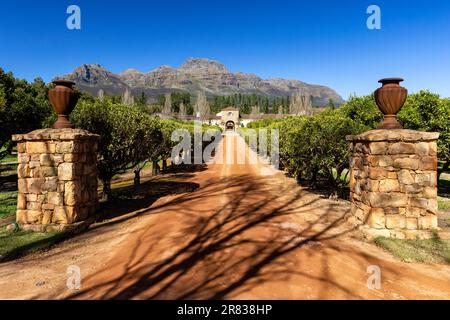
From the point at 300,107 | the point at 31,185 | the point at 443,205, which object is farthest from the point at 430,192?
the point at 300,107

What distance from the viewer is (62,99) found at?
27.9 feet

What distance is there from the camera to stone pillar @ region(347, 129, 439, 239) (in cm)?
746

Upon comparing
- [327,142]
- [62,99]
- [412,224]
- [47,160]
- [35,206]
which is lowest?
[412,224]

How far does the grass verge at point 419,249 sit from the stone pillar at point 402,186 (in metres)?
0.23

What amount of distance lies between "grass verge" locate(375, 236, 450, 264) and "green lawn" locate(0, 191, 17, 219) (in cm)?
1165

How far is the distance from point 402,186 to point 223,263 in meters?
5.13

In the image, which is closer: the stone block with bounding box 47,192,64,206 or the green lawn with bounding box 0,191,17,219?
the stone block with bounding box 47,192,64,206

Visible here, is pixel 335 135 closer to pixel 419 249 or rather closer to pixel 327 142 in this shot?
pixel 327 142

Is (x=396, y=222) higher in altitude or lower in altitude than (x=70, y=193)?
lower

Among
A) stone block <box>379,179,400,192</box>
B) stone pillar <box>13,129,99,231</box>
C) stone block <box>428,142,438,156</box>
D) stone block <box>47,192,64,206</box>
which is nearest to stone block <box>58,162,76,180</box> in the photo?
stone pillar <box>13,129,99,231</box>

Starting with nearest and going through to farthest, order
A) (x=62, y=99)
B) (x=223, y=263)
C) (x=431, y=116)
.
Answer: (x=223, y=263) → (x=62, y=99) → (x=431, y=116)

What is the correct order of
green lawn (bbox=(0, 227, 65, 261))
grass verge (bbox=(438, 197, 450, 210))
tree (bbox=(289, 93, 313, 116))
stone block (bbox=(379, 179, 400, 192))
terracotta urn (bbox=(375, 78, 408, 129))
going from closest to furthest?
green lawn (bbox=(0, 227, 65, 261)) < stone block (bbox=(379, 179, 400, 192)) < terracotta urn (bbox=(375, 78, 408, 129)) < grass verge (bbox=(438, 197, 450, 210)) < tree (bbox=(289, 93, 313, 116))

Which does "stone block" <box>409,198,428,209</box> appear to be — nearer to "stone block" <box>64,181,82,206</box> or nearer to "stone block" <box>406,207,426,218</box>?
"stone block" <box>406,207,426,218</box>
